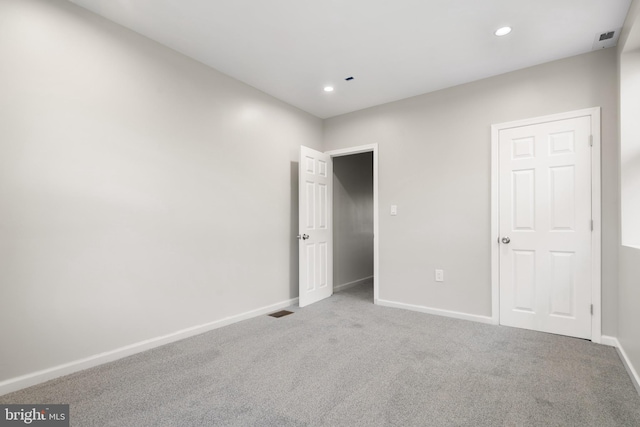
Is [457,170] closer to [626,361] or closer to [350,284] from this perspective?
[626,361]

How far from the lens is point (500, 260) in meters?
3.18

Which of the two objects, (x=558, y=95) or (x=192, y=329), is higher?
(x=558, y=95)

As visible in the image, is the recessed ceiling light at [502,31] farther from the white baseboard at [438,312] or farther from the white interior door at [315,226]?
the white baseboard at [438,312]

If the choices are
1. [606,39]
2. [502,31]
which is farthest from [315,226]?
[606,39]

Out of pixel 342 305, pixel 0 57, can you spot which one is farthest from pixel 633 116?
pixel 0 57

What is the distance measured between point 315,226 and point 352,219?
4.04 ft

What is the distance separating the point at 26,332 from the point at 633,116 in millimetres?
4656

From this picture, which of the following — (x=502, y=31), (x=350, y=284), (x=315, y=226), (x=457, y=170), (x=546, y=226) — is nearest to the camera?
(x=502, y=31)

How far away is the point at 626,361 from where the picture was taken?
2.22 meters

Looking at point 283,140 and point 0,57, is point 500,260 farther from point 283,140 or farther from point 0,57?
point 0,57

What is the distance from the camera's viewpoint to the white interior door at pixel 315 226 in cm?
391

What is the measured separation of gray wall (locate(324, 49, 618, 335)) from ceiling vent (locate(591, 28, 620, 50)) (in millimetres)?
74

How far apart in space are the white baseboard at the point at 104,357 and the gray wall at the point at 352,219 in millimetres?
1987

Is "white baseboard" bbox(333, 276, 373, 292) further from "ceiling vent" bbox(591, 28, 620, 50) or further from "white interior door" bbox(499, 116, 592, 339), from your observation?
"ceiling vent" bbox(591, 28, 620, 50)
